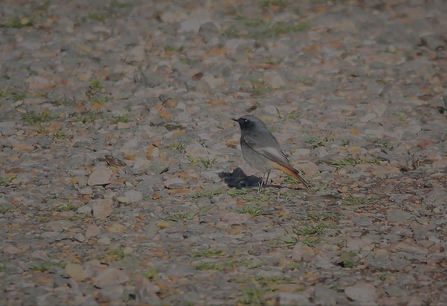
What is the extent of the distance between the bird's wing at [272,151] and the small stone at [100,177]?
1640 millimetres

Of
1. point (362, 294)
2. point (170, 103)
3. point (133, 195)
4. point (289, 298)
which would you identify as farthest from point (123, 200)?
point (362, 294)

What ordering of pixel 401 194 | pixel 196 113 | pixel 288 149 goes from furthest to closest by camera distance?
pixel 196 113, pixel 288 149, pixel 401 194

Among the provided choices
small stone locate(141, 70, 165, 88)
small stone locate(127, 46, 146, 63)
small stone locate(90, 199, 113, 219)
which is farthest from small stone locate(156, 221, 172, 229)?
small stone locate(127, 46, 146, 63)

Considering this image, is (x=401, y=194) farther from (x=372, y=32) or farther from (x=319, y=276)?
(x=372, y=32)

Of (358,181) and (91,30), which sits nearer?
(358,181)

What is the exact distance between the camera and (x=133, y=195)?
8.23m

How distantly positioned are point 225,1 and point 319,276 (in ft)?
31.1

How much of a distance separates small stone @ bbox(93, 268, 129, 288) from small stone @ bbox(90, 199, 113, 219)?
1436 millimetres

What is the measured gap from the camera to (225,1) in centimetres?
1504

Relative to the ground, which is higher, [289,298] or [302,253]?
[289,298]

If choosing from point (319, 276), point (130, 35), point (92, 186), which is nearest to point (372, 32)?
point (130, 35)

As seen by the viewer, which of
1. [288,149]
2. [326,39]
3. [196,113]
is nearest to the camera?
[288,149]

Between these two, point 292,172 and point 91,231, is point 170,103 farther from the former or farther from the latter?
point 91,231

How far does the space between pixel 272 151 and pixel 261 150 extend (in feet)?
0.41
